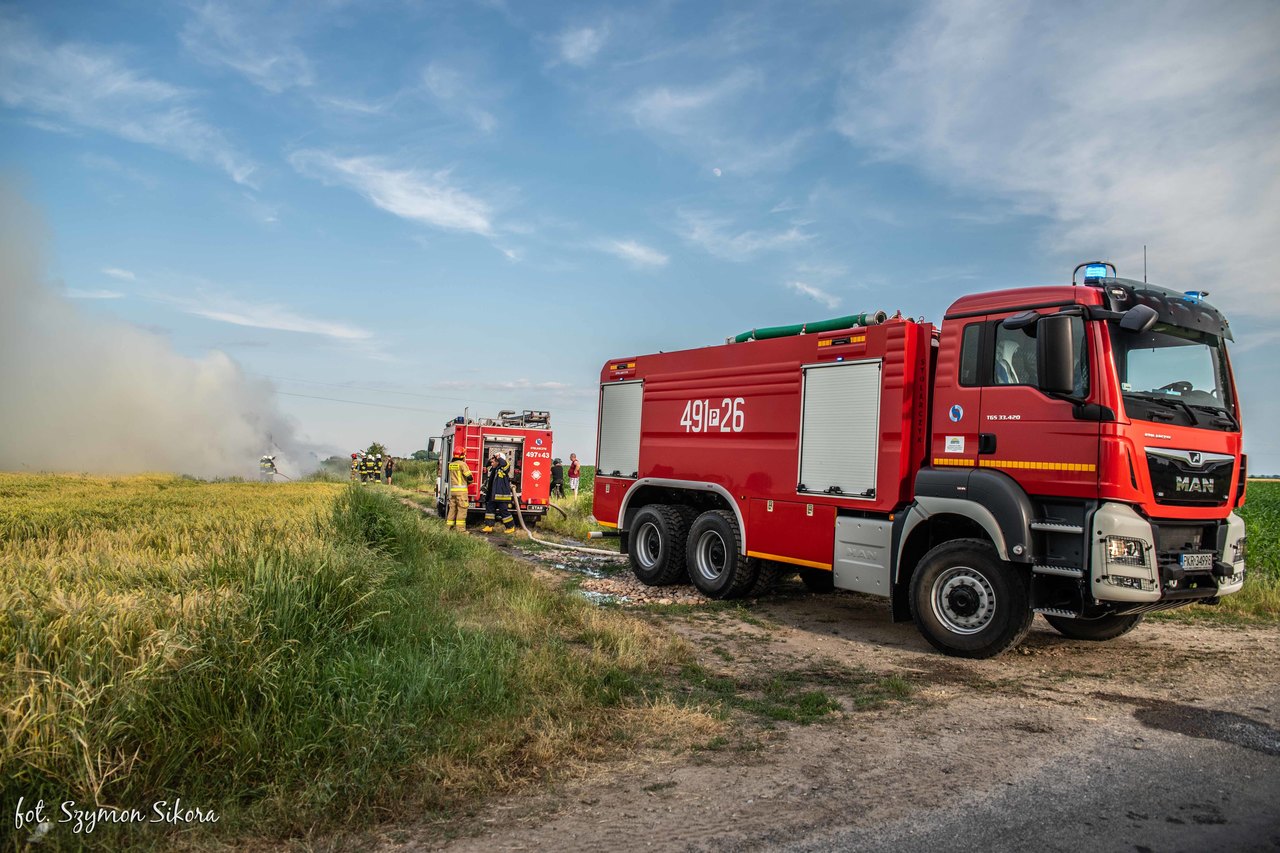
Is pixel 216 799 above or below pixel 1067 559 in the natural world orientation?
below

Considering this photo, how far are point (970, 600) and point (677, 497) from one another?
5.08 m

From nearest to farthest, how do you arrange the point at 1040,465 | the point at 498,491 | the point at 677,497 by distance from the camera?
the point at 1040,465 < the point at 677,497 < the point at 498,491

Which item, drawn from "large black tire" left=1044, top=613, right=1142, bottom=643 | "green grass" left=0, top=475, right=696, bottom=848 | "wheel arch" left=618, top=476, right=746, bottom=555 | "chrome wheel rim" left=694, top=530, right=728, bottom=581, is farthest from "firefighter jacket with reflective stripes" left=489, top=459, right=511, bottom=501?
"large black tire" left=1044, top=613, right=1142, bottom=643

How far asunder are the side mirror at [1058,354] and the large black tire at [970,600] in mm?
1523

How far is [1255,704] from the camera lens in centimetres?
592

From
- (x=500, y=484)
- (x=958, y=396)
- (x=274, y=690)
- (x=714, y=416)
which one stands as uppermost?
(x=958, y=396)

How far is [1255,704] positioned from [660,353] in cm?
786

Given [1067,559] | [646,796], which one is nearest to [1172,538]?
[1067,559]

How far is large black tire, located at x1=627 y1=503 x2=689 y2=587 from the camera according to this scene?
11.1 meters

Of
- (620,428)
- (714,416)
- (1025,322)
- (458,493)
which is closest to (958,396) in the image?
(1025,322)

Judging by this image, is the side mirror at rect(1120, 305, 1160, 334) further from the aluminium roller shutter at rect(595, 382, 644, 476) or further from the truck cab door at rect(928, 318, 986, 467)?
the aluminium roller shutter at rect(595, 382, 644, 476)

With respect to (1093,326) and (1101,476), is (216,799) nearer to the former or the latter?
(1101,476)

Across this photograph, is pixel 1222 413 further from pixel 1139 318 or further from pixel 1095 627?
pixel 1095 627

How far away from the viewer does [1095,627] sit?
8.12 m
